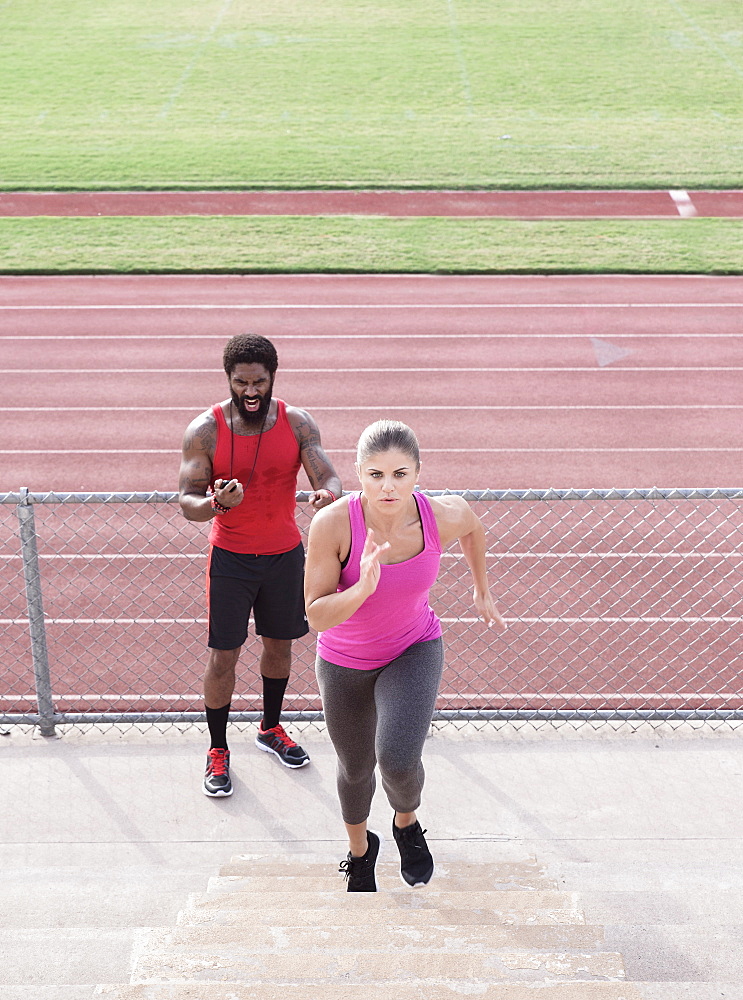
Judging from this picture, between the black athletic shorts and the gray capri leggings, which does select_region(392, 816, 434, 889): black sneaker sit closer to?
the gray capri leggings

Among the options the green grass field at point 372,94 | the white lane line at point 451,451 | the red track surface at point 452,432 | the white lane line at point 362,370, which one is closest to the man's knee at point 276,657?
the red track surface at point 452,432

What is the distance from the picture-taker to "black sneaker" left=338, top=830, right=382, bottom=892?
385 cm

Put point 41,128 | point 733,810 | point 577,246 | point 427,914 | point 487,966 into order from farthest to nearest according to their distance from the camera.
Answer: point 41,128
point 577,246
point 733,810
point 427,914
point 487,966

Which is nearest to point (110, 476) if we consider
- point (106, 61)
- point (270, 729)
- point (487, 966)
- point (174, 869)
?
point (270, 729)

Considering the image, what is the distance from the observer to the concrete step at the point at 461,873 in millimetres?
3672

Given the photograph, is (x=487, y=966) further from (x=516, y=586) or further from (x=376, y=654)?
(x=516, y=586)

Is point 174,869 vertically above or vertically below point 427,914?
below

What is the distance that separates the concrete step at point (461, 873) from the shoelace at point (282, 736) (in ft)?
3.11

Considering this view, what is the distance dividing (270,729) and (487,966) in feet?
7.77

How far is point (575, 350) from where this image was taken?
46.6ft

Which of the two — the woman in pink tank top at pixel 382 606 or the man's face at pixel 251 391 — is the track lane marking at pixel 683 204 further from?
the woman in pink tank top at pixel 382 606

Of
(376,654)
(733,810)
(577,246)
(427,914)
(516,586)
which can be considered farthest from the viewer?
(577,246)

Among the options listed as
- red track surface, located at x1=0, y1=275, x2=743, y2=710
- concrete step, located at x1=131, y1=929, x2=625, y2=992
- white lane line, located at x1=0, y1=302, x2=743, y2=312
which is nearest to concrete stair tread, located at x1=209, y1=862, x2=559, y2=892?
concrete step, located at x1=131, y1=929, x2=625, y2=992

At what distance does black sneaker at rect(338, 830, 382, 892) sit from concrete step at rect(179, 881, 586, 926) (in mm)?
383
